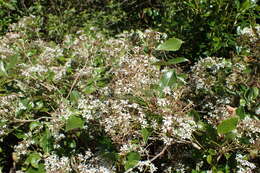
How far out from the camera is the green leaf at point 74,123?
1.49 m

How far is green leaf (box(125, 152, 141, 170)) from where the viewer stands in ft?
4.65

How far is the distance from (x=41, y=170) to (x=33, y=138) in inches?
8.3

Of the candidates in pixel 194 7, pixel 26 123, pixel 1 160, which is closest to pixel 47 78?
pixel 26 123

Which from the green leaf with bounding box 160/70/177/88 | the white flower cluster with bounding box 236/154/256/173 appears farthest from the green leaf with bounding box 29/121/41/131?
the white flower cluster with bounding box 236/154/256/173

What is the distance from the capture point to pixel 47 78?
1.91 meters

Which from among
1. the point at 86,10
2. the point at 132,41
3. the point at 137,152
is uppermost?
the point at 132,41

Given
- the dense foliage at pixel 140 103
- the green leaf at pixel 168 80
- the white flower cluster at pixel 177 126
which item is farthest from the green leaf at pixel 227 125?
the green leaf at pixel 168 80

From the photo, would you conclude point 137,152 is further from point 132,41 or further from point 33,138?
point 132,41

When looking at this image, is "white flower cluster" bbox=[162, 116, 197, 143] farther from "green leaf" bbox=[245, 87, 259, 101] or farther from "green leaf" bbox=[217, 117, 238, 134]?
"green leaf" bbox=[245, 87, 259, 101]

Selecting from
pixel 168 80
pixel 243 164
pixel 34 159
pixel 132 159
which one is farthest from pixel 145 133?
pixel 34 159

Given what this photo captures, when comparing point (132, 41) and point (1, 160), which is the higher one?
point (132, 41)

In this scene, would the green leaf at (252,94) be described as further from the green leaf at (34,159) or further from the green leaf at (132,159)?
the green leaf at (34,159)

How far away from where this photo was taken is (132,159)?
1441mm

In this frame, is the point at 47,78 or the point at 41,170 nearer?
the point at 41,170
